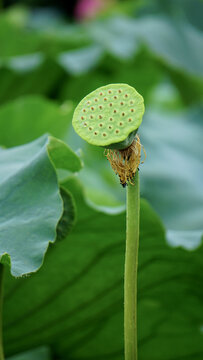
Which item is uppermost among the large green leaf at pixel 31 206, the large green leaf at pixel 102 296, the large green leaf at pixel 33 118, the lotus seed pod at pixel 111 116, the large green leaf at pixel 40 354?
the large green leaf at pixel 33 118

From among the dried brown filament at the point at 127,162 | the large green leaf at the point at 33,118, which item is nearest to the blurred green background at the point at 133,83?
the large green leaf at the point at 33,118

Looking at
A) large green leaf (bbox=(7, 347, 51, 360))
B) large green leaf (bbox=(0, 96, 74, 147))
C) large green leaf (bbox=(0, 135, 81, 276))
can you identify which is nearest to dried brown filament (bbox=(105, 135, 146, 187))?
large green leaf (bbox=(0, 135, 81, 276))

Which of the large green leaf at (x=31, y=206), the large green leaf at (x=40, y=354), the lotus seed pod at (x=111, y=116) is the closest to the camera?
the lotus seed pod at (x=111, y=116)

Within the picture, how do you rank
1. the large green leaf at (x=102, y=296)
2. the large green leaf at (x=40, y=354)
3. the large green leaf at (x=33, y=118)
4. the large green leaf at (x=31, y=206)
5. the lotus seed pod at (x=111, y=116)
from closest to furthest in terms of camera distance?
the lotus seed pod at (x=111, y=116)
the large green leaf at (x=31, y=206)
the large green leaf at (x=102, y=296)
the large green leaf at (x=40, y=354)
the large green leaf at (x=33, y=118)

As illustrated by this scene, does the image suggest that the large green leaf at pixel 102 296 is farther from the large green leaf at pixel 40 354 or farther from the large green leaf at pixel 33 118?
the large green leaf at pixel 33 118

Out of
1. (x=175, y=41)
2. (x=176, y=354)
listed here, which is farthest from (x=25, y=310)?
(x=175, y=41)

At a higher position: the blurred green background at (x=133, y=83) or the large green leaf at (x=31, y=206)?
the blurred green background at (x=133, y=83)

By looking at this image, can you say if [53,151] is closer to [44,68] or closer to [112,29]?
[44,68]

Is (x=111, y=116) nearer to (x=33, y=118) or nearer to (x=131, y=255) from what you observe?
(x=131, y=255)
